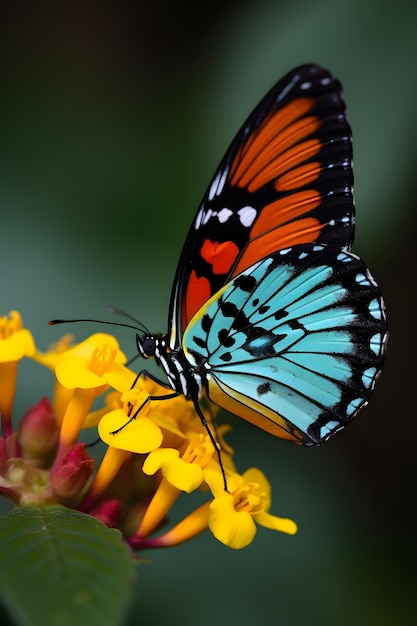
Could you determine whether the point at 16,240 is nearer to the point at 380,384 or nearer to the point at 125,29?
the point at 125,29

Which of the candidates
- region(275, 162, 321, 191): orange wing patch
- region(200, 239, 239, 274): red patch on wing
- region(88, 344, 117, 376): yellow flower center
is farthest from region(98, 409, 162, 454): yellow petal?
region(275, 162, 321, 191): orange wing patch

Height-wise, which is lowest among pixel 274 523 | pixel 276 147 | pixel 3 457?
pixel 274 523

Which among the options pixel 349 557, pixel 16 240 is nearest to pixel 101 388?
pixel 16 240

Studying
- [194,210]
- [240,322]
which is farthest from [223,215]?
[194,210]

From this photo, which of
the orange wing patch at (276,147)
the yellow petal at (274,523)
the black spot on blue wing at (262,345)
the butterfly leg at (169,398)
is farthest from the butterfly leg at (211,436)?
the orange wing patch at (276,147)

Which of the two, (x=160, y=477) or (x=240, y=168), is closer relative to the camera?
(x=160, y=477)

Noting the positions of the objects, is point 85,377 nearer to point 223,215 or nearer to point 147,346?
point 147,346
